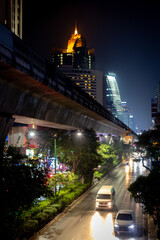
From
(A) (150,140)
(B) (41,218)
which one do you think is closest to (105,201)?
(B) (41,218)

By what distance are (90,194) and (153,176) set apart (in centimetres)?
2347

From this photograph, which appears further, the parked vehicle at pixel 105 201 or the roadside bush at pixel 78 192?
the roadside bush at pixel 78 192

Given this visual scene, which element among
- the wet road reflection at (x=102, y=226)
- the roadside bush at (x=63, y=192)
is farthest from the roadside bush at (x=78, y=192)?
the wet road reflection at (x=102, y=226)

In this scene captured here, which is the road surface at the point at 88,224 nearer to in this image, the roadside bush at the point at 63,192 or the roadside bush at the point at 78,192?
the roadside bush at the point at 78,192

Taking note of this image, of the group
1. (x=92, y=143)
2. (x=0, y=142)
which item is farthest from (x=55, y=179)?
(x=0, y=142)

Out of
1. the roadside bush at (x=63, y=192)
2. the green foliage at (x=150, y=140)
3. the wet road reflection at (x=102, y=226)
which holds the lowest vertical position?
the wet road reflection at (x=102, y=226)

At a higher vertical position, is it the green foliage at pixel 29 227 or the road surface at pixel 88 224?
the green foliage at pixel 29 227

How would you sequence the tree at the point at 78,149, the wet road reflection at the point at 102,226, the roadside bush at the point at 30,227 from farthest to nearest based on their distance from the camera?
the tree at the point at 78,149, the wet road reflection at the point at 102,226, the roadside bush at the point at 30,227

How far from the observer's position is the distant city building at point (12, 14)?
120m

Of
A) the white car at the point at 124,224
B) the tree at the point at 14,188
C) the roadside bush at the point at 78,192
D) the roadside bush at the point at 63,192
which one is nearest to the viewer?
the tree at the point at 14,188

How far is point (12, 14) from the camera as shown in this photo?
12744 cm

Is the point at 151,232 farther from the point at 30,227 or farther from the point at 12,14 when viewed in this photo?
the point at 12,14

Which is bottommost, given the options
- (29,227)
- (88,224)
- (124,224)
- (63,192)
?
(88,224)

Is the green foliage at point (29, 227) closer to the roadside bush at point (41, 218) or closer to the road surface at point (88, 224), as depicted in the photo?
the road surface at point (88, 224)
